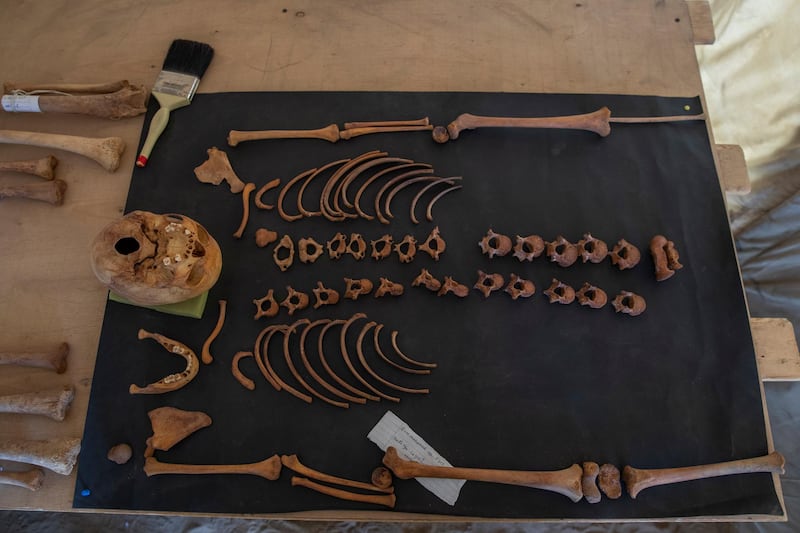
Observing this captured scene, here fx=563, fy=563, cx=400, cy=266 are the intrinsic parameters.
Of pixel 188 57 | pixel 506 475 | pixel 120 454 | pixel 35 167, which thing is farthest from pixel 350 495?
pixel 188 57

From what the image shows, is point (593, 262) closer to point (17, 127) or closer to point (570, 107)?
point (570, 107)

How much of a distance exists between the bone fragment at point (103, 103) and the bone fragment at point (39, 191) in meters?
0.51

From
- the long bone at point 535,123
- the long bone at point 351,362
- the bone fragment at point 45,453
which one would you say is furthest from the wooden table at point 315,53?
the long bone at point 351,362

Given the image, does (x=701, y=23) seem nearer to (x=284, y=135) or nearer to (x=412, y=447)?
(x=284, y=135)

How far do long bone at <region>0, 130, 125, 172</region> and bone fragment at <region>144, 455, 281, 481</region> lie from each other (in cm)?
181

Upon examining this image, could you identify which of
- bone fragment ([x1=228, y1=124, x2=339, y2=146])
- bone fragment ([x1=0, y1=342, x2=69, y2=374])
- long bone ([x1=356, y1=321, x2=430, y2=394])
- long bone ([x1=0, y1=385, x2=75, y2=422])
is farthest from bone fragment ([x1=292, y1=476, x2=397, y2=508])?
bone fragment ([x1=228, y1=124, x2=339, y2=146])

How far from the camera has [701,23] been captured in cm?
385

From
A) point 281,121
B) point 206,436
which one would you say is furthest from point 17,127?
point 206,436

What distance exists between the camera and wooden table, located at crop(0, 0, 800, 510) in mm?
3477

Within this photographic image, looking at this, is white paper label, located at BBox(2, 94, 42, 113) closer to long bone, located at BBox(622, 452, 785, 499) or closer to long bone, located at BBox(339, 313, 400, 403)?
long bone, located at BBox(339, 313, 400, 403)

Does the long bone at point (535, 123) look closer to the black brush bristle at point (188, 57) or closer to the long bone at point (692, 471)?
the black brush bristle at point (188, 57)

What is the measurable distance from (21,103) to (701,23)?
4.52m

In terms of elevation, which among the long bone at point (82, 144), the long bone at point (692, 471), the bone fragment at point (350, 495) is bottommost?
the bone fragment at point (350, 495)

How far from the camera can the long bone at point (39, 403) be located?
297 centimetres
